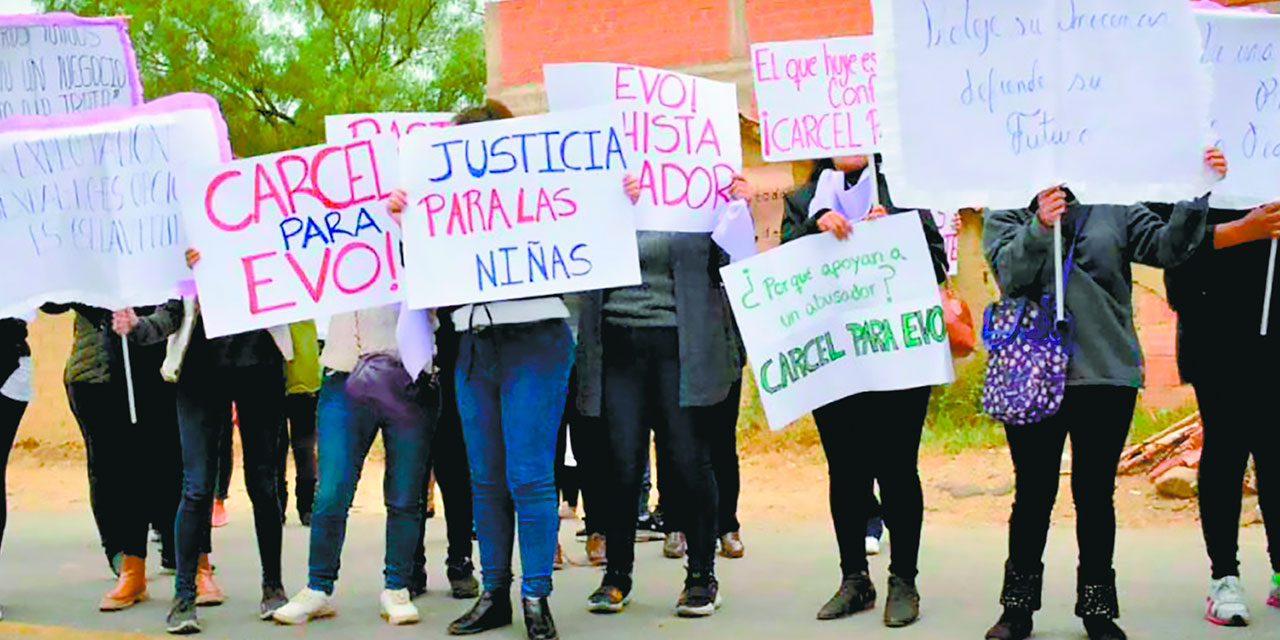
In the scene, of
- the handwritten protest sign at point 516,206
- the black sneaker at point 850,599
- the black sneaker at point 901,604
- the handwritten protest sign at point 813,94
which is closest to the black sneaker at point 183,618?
the handwritten protest sign at point 516,206

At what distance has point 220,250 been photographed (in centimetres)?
646

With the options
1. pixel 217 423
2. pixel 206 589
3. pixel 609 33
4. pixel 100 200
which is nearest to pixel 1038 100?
pixel 217 423

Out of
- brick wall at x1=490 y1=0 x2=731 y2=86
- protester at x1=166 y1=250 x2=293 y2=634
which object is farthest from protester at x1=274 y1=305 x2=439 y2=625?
brick wall at x1=490 y1=0 x2=731 y2=86

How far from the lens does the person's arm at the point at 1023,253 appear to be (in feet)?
18.1

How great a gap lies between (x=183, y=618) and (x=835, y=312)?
9.33 ft

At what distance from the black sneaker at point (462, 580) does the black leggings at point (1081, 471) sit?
8.29ft

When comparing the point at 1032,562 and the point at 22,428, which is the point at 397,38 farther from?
the point at 1032,562

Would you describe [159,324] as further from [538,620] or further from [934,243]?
[934,243]

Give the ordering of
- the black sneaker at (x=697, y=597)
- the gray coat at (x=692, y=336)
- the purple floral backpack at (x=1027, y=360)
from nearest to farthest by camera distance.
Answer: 1. the purple floral backpack at (x=1027, y=360)
2. the gray coat at (x=692, y=336)
3. the black sneaker at (x=697, y=597)

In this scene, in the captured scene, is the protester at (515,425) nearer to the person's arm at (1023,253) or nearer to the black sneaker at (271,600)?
the black sneaker at (271,600)

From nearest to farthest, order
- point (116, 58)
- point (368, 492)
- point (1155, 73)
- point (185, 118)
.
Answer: point (1155, 73) < point (185, 118) < point (116, 58) < point (368, 492)

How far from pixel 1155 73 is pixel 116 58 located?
4.62 meters

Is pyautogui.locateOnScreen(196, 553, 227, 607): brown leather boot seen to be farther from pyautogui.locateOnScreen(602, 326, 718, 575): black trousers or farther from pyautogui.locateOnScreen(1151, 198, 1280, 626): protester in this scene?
pyautogui.locateOnScreen(1151, 198, 1280, 626): protester

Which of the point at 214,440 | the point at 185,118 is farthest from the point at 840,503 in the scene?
the point at 185,118
